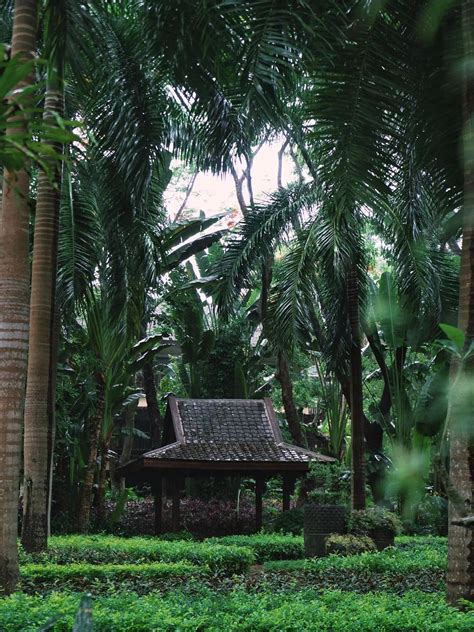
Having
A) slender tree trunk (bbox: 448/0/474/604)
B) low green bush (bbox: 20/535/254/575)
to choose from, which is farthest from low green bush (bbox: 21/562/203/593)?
slender tree trunk (bbox: 448/0/474/604)

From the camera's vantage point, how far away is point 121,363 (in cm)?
1825

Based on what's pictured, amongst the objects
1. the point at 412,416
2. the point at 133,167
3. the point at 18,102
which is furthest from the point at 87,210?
the point at 18,102

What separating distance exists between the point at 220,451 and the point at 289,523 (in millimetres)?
2231

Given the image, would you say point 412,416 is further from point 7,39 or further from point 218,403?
point 7,39

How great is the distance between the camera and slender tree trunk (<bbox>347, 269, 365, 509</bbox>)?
15.1m

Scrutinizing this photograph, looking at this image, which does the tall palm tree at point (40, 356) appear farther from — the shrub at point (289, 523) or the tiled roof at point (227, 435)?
the shrub at point (289, 523)

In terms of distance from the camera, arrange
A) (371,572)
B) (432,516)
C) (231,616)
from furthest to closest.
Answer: (432,516)
(371,572)
(231,616)

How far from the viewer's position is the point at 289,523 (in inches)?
724

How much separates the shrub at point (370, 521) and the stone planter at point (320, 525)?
250mm

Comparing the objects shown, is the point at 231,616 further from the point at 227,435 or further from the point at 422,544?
the point at 227,435

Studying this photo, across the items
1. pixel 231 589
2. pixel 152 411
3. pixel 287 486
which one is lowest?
pixel 231 589

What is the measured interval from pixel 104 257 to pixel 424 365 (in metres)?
10.6

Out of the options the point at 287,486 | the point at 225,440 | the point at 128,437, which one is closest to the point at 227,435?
the point at 225,440

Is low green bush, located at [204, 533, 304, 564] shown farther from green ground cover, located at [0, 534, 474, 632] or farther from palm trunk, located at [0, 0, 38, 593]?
palm trunk, located at [0, 0, 38, 593]
